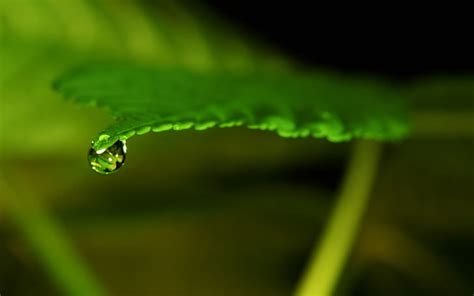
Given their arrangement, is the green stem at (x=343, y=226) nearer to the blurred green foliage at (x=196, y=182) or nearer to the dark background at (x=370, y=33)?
the blurred green foliage at (x=196, y=182)

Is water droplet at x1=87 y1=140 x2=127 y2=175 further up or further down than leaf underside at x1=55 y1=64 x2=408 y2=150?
further down

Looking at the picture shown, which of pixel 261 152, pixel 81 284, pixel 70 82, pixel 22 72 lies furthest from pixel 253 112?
pixel 261 152

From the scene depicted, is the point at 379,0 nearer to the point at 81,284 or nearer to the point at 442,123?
the point at 442,123

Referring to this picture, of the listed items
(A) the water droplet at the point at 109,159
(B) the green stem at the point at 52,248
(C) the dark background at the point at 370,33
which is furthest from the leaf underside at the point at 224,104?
(C) the dark background at the point at 370,33

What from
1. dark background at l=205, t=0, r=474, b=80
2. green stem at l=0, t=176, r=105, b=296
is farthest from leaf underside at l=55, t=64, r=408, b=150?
dark background at l=205, t=0, r=474, b=80

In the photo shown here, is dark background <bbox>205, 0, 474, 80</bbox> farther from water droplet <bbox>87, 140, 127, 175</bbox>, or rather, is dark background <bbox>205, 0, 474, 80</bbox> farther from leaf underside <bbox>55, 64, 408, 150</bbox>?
water droplet <bbox>87, 140, 127, 175</bbox>

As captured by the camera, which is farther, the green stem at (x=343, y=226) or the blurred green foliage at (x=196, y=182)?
the blurred green foliage at (x=196, y=182)

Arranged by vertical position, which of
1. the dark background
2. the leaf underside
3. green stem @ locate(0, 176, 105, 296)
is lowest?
green stem @ locate(0, 176, 105, 296)
